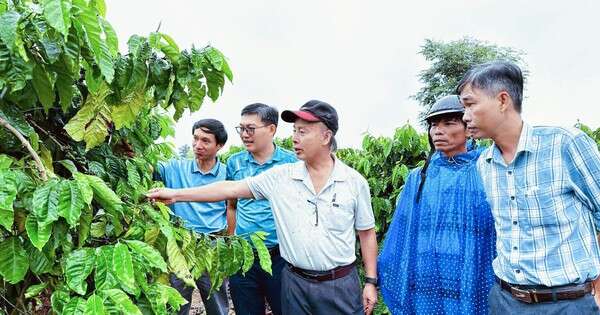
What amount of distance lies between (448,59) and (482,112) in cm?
3527

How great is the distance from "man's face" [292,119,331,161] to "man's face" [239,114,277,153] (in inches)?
31.5

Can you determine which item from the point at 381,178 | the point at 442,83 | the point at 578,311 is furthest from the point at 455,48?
the point at 578,311

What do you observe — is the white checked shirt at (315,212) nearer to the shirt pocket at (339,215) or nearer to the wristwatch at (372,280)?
the shirt pocket at (339,215)

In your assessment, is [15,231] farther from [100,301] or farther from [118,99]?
[118,99]

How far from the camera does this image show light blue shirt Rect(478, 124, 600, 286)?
188cm

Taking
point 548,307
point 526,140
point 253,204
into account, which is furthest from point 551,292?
point 253,204

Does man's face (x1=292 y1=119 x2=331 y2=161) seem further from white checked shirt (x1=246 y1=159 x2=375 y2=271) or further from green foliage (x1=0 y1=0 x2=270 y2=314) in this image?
green foliage (x1=0 y1=0 x2=270 y2=314)

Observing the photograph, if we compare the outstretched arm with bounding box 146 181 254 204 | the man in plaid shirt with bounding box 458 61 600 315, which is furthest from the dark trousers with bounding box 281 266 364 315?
the man in plaid shirt with bounding box 458 61 600 315

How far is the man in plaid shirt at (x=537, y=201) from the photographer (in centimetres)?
189

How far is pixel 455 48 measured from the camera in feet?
115

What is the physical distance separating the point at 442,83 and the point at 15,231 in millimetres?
35421

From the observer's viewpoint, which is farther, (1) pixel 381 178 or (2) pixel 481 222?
(1) pixel 381 178

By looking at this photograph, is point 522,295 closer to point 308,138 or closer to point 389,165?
point 308,138

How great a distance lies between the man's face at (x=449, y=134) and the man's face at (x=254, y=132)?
1246 mm
